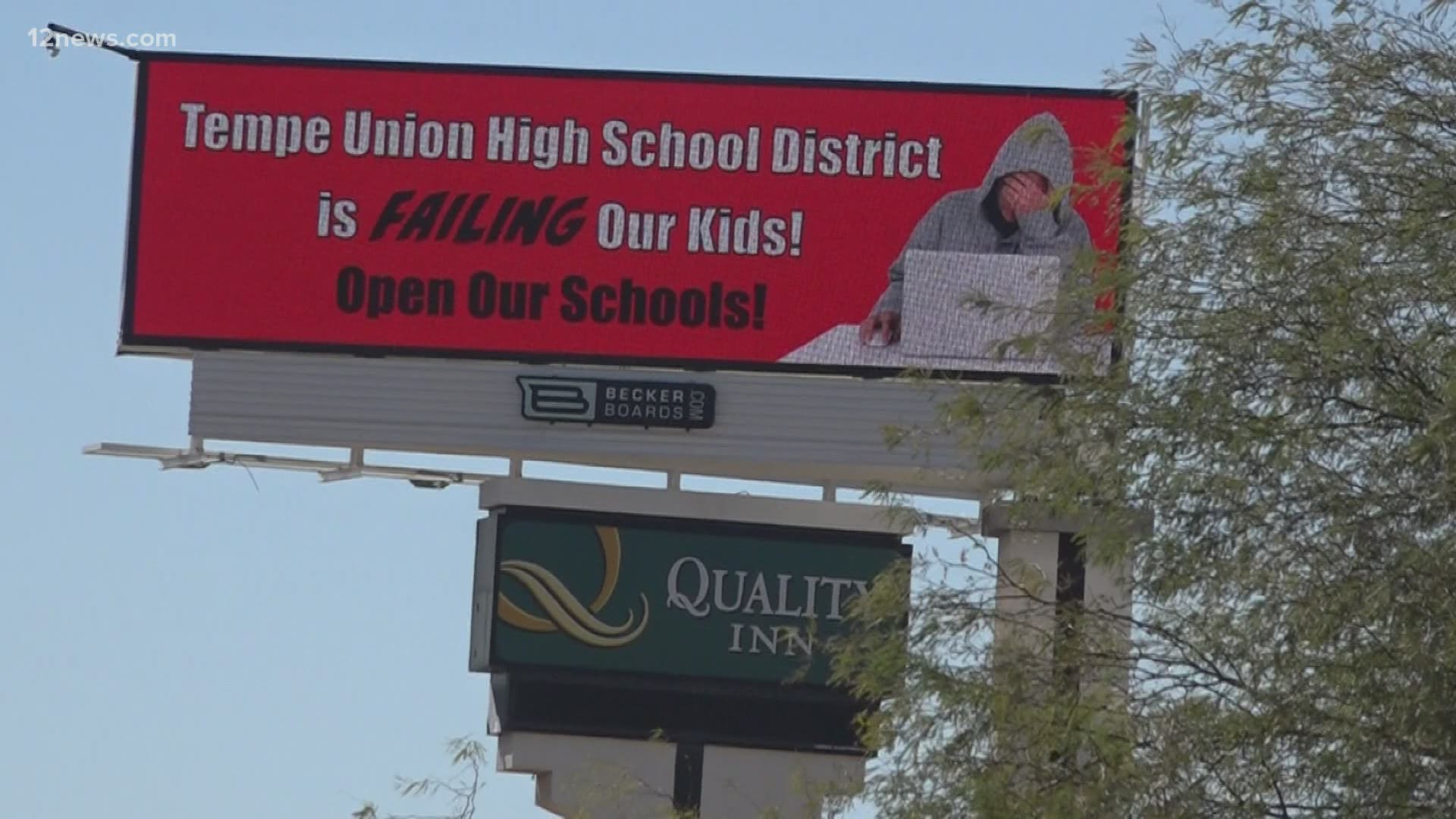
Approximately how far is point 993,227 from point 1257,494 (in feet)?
38.5

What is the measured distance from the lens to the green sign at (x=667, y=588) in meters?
28.3

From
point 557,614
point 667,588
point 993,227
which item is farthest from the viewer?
point 993,227

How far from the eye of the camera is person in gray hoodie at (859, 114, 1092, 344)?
2866cm

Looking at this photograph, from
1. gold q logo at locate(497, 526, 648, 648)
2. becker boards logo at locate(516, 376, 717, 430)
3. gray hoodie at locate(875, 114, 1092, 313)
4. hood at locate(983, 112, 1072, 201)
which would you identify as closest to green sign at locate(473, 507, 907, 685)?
gold q logo at locate(497, 526, 648, 648)

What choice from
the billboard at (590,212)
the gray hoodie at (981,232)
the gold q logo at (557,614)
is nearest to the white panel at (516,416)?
the billboard at (590,212)

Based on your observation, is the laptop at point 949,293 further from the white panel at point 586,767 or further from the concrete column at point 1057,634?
the concrete column at point 1057,634

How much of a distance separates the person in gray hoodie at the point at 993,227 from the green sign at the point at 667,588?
2064 millimetres

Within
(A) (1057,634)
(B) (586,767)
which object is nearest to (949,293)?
(B) (586,767)

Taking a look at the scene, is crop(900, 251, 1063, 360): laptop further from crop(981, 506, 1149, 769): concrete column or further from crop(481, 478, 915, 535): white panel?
crop(981, 506, 1149, 769): concrete column

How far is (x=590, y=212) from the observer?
28.9m

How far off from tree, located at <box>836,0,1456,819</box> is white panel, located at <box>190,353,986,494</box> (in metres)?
9.50

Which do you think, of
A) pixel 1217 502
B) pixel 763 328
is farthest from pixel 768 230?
pixel 1217 502

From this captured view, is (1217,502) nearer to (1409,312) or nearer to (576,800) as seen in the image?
(1409,312)

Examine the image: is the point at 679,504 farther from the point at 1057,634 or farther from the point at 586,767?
the point at 1057,634
